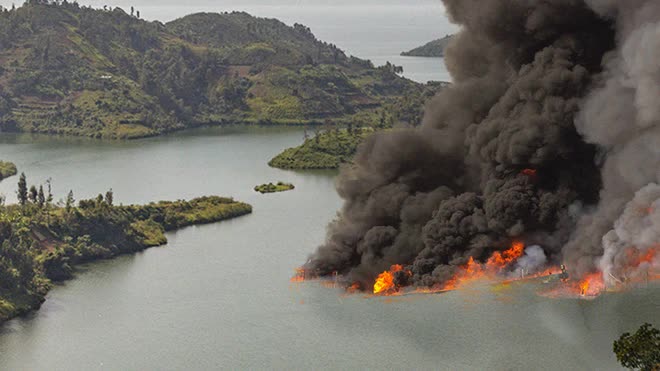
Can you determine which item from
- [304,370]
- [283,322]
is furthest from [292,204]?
[304,370]

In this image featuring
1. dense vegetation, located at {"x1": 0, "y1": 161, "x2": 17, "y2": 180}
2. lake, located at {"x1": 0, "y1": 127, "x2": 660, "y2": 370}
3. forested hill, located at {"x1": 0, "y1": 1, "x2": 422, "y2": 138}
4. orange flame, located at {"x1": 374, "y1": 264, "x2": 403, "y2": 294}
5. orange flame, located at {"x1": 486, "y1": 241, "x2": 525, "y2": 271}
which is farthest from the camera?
forested hill, located at {"x1": 0, "y1": 1, "x2": 422, "y2": 138}

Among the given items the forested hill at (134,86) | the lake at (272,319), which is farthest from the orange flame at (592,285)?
the forested hill at (134,86)

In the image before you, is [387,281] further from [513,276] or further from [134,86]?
[134,86]

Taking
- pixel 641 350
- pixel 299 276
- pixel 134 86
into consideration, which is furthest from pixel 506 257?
pixel 134 86

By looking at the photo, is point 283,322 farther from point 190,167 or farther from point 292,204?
point 190,167

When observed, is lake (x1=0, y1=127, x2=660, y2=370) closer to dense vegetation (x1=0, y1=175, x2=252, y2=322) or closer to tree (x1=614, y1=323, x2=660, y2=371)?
dense vegetation (x1=0, y1=175, x2=252, y2=322)

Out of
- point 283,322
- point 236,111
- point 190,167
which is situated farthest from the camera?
point 236,111

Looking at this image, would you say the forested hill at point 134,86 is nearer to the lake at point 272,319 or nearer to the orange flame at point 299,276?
the lake at point 272,319

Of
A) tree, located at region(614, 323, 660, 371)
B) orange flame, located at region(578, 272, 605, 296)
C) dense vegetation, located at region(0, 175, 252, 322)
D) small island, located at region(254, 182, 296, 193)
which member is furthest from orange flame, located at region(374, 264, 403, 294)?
small island, located at region(254, 182, 296, 193)
